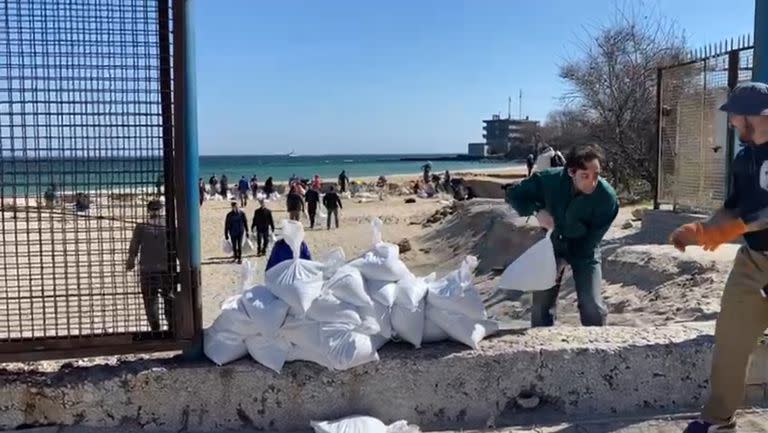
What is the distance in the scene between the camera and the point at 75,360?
3.63m

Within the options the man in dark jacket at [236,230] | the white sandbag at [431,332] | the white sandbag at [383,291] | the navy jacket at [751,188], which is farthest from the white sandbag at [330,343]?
the man in dark jacket at [236,230]

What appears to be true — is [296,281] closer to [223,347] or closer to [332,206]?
[223,347]

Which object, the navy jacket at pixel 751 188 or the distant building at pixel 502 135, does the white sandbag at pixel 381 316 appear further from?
the distant building at pixel 502 135

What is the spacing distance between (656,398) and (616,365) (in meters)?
0.30

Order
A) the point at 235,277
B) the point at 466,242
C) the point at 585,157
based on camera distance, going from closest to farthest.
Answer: the point at 585,157 < the point at 235,277 < the point at 466,242

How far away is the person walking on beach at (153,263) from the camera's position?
3.47 metres

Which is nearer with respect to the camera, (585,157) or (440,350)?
(440,350)

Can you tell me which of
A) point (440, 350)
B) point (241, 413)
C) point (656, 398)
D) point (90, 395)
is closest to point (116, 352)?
point (90, 395)

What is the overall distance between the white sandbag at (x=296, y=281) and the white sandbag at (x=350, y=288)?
0.22 feet

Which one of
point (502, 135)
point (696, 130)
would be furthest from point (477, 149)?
point (696, 130)

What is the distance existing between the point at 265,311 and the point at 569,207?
1936 mm

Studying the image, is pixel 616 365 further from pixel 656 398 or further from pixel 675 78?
pixel 675 78

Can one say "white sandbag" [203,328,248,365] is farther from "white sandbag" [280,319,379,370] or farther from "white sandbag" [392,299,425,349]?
"white sandbag" [392,299,425,349]

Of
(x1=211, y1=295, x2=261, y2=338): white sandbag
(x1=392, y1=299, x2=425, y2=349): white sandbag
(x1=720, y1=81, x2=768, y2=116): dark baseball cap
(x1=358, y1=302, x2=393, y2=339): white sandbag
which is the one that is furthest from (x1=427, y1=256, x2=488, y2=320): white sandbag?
(x1=720, y1=81, x2=768, y2=116): dark baseball cap
